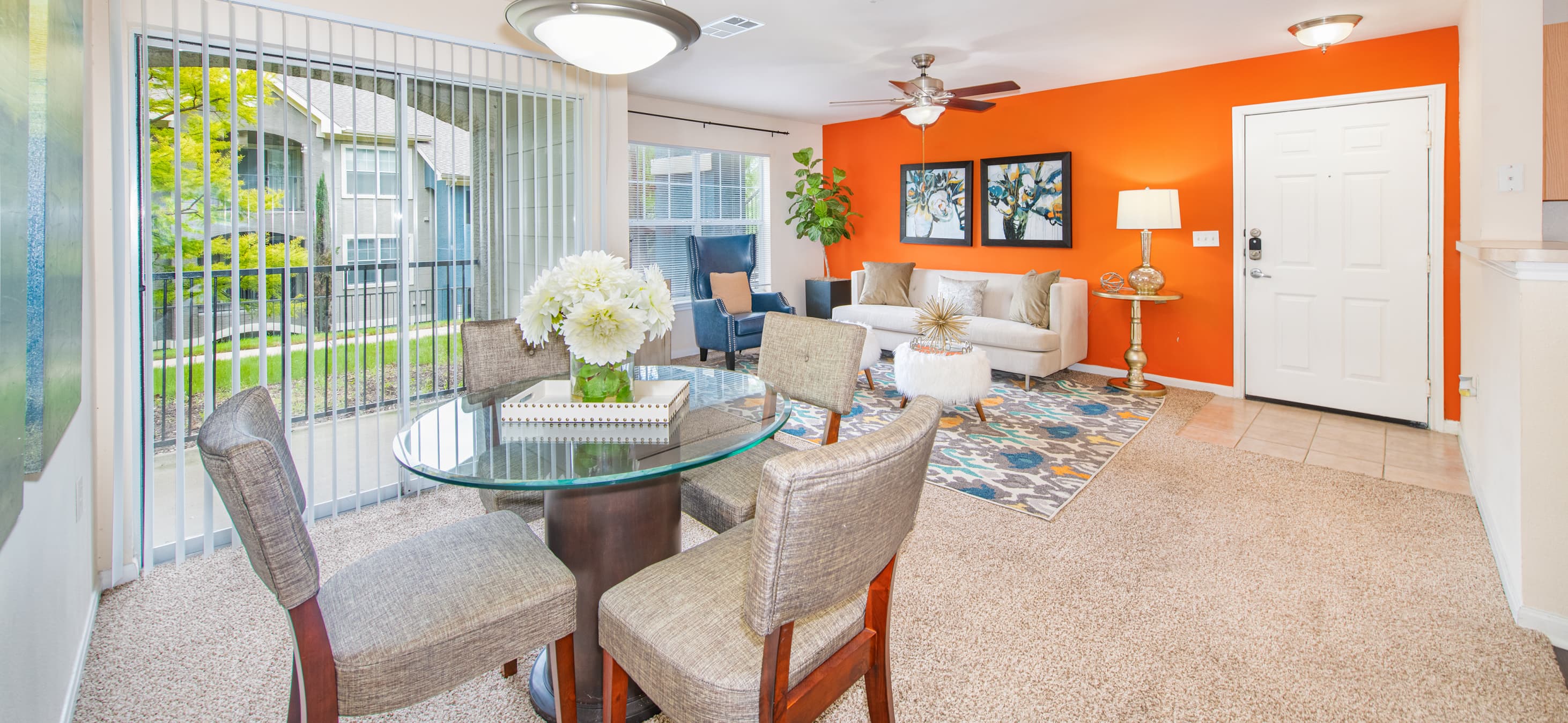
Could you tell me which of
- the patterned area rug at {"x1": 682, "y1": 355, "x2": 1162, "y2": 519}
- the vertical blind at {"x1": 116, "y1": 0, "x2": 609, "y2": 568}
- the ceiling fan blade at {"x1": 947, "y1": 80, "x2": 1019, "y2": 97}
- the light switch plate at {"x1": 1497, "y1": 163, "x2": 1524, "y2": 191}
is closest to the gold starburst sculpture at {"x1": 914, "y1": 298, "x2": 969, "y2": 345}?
the patterned area rug at {"x1": 682, "y1": 355, "x2": 1162, "y2": 519}

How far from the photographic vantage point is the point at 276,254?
2.72 m

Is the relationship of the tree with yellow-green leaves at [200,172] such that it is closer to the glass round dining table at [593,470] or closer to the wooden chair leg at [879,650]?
the glass round dining table at [593,470]

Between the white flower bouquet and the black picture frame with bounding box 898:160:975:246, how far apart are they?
5.04 metres

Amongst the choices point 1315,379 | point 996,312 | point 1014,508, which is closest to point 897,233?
point 996,312

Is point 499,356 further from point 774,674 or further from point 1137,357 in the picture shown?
point 1137,357

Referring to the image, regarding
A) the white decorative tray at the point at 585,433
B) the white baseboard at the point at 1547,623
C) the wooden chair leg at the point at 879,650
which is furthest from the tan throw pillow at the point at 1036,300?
the wooden chair leg at the point at 879,650

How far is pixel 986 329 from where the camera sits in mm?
5480

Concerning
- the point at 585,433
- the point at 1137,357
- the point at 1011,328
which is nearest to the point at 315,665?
the point at 585,433

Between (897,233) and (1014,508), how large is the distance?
4432 millimetres

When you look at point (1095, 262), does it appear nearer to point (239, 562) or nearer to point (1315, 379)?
point (1315, 379)

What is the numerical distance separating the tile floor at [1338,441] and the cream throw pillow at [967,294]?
5.94ft

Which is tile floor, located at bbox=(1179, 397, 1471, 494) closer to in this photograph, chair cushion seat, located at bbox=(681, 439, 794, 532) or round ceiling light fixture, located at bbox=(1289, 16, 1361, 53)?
round ceiling light fixture, located at bbox=(1289, 16, 1361, 53)

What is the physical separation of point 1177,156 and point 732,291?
11.3 ft

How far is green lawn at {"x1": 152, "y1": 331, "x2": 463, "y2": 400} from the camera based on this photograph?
271 centimetres
